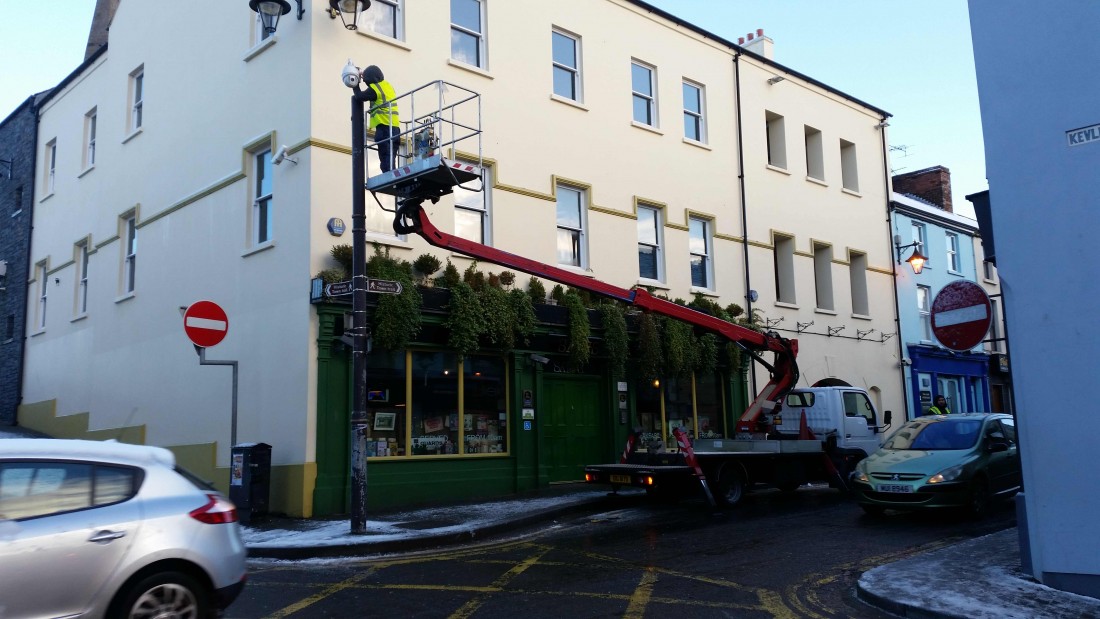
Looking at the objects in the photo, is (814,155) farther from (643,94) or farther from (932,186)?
(932,186)

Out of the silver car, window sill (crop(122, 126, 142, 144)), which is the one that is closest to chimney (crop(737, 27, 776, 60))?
window sill (crop(122, 126, 142, 144))

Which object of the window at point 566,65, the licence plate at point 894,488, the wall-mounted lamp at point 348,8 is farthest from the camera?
the window at point 566,65

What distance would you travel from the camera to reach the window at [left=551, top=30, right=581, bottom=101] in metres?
18.2

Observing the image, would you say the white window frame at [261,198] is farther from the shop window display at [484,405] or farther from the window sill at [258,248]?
the shop window display at [484,405]

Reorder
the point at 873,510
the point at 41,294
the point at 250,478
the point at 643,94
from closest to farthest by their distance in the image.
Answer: the point at 250,478 < the point at 873,510 < the point at 643,94 < the point at 41,294

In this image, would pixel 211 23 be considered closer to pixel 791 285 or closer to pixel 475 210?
pixel 475 210

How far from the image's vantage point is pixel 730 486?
14.3m

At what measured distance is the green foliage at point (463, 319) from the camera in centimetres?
1498

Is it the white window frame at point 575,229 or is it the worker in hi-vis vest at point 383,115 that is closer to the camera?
the worker in hi-vis vest at point 383,115

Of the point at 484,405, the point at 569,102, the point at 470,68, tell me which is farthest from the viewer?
the point at 569,102

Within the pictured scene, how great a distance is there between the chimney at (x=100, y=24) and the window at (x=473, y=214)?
13712 mm

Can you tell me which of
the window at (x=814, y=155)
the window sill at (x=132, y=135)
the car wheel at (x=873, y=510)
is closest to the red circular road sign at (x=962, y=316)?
the car wheel at (x=873, y=510)

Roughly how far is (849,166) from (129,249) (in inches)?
730

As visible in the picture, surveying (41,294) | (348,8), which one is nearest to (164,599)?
(348,8)
